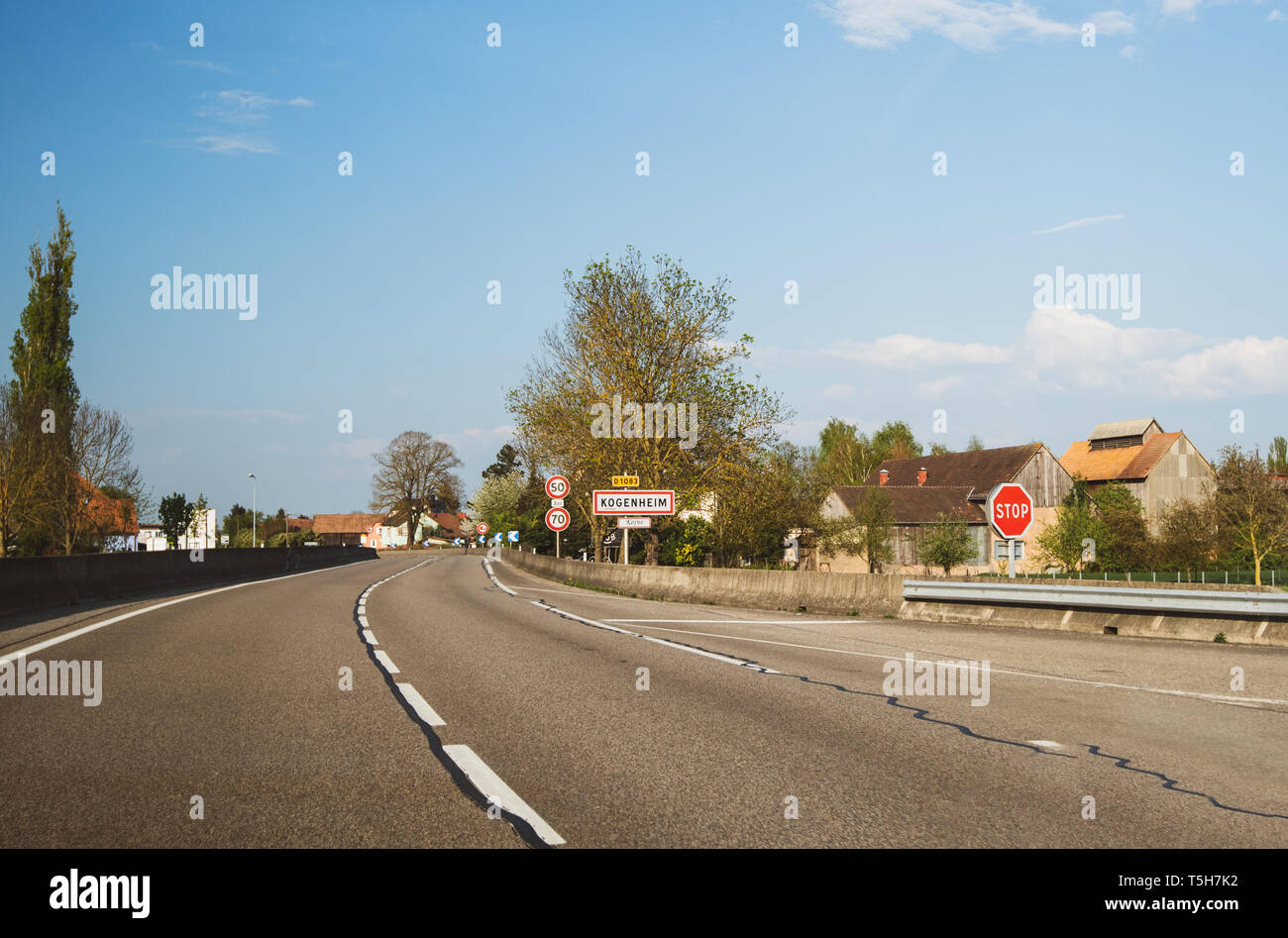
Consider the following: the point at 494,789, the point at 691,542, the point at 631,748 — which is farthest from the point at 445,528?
the point at 494,789

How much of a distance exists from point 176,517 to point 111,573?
89.3 m

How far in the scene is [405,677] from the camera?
1013 cm

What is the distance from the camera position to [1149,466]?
78.0 m

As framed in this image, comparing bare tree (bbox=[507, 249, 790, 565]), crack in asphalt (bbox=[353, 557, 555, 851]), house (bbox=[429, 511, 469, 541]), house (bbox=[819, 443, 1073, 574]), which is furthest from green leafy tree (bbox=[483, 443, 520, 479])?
crack in asphalt (bbox=[353, 557, 555, 851])

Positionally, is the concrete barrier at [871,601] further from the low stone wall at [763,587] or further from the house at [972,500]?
the house at [972,500]

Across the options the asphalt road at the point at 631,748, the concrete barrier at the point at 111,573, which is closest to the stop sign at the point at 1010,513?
the asphalt road at the point at 631,748

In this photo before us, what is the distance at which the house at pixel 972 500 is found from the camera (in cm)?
7375

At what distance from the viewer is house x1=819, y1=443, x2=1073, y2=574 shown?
73750mm

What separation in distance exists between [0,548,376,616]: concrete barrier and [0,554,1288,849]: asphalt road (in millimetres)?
4196

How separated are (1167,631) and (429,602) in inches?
580

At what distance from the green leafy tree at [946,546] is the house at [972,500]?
1095mm

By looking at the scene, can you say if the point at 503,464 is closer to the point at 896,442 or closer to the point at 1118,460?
the point at 896,442

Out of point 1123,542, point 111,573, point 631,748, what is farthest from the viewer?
point 1123,542
